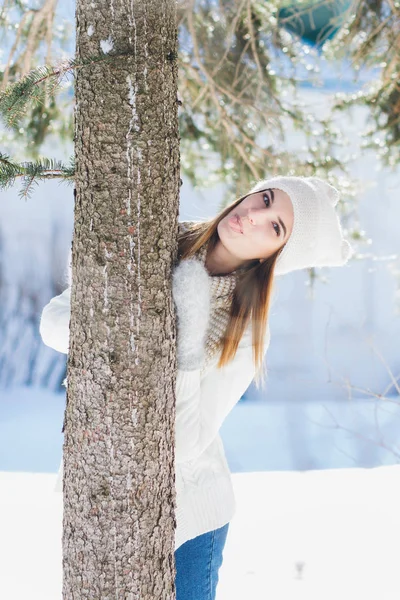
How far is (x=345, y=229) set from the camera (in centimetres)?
341

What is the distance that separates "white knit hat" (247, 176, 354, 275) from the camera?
139 cm

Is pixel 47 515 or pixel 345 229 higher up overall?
pixel 345 229

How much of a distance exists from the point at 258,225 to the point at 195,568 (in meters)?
0.74

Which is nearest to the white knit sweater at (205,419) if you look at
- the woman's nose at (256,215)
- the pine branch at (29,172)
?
the woman's nose at (256,215)

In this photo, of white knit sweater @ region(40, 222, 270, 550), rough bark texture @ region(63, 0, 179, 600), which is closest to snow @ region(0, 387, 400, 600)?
white knit sweater @ region(40, 222, 270, 550)

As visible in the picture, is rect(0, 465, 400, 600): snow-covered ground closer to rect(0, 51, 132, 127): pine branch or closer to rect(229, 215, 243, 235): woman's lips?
rect(229, 215, 243, 235): woman's lips

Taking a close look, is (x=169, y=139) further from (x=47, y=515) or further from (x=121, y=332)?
(x=47, y=515)

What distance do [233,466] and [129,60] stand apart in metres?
5.05

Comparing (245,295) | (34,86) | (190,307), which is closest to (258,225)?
(245,295)

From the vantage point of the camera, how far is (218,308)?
1.41 meters

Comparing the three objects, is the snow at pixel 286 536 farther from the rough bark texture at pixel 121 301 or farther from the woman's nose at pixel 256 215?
the rough bark texture at pixel 121 301

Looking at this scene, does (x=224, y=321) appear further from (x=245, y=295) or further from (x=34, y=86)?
(x=34, y=86)

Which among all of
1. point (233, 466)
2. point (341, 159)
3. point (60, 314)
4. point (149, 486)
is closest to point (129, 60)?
point (60, 314)

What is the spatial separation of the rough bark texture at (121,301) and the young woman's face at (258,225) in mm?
268
